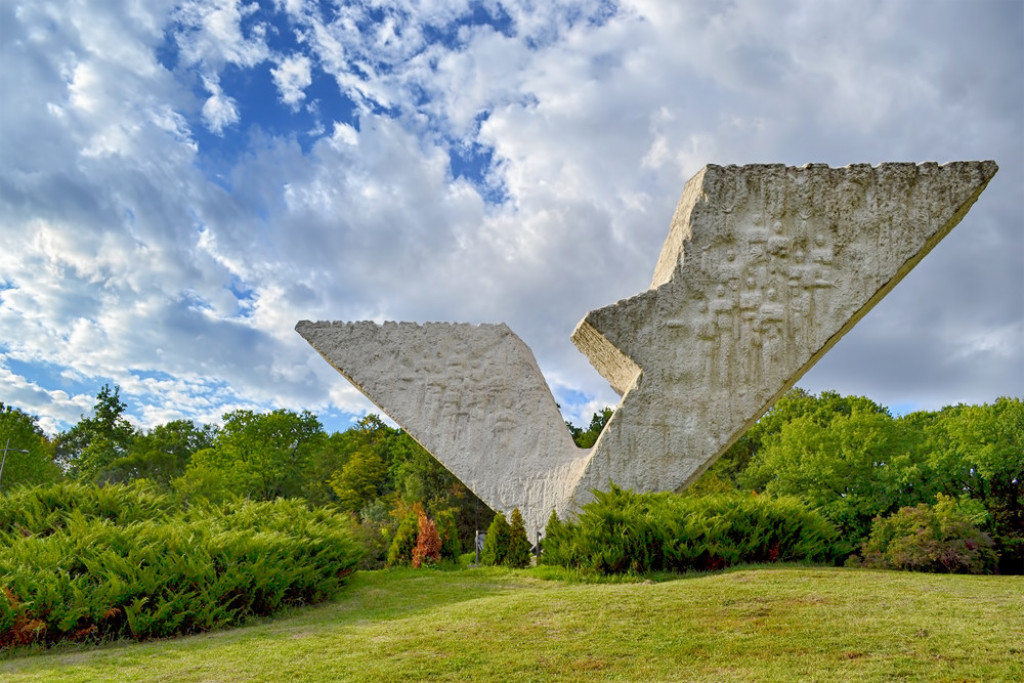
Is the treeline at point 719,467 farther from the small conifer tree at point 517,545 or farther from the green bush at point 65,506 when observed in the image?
the small conifer tree at point 517,545

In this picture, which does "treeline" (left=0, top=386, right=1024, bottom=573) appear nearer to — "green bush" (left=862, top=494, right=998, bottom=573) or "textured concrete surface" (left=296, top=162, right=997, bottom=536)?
"green bush" (left=862, top=494, right=998, bottom=573)

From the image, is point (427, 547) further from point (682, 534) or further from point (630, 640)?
point (630, 640)

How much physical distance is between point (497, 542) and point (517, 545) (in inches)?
12.8

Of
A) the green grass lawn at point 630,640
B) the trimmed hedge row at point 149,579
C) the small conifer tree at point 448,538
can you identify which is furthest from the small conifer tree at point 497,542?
the green grass lawn at point 630,640

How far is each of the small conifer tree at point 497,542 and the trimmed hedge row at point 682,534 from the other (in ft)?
3.16

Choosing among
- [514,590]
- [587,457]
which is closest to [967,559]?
[587,457]

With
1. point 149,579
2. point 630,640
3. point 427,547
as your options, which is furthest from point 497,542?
point 630,640

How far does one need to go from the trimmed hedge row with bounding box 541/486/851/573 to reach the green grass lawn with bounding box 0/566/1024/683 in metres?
1.26

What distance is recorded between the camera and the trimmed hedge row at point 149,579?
6.62m

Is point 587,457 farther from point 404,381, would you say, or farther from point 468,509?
point 468,509

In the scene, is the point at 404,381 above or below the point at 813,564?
above

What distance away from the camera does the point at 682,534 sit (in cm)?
905

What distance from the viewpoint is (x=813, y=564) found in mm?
9930

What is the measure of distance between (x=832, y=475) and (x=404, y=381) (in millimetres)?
11579
